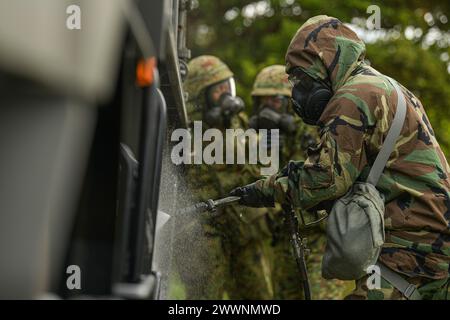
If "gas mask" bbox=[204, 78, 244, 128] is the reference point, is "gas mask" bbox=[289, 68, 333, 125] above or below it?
below

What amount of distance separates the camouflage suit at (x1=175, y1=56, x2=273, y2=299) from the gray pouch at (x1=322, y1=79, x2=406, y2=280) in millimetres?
2483

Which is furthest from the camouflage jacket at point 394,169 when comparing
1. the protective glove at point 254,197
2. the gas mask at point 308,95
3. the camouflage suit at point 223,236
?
the camouflage suit at point 223,236

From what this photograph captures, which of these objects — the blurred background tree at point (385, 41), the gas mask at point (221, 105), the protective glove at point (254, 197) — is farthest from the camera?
the blurred background tree at point (385, 41)

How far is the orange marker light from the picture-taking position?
289 cm

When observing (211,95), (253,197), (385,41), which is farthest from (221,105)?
(385,41)

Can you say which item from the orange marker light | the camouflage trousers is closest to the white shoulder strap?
the camouflage trousers

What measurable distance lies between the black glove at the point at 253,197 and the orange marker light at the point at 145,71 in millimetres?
2229

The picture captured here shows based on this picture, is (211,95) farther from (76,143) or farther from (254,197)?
(76,143)

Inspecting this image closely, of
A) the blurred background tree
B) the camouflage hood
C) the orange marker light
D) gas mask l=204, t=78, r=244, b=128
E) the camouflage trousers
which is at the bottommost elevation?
the camouflage trousers

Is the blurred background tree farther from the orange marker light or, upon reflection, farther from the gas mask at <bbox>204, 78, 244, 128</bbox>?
the orange marker light

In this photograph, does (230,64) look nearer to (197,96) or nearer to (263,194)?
(197,96)

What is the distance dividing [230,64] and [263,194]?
11.5 m

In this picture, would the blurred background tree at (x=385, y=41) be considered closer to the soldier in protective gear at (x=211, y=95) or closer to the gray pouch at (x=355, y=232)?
the soldier in protective gear at (x=211, y=95)

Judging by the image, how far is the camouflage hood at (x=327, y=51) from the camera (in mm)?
4793
